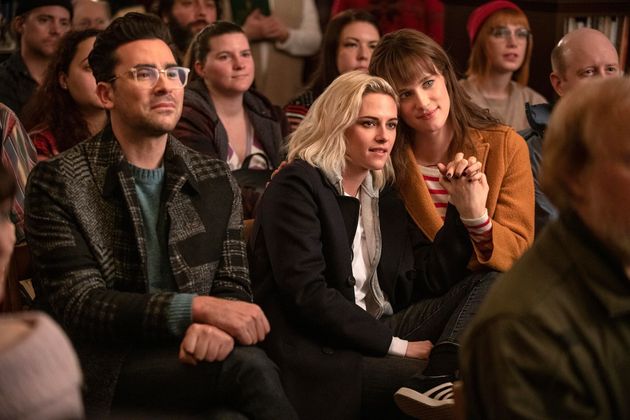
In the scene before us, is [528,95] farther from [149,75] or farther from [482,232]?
[149,75]

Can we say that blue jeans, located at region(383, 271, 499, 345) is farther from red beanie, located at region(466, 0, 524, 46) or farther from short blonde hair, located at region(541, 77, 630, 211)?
red beanie, located at region(466, 0, 524, 46)

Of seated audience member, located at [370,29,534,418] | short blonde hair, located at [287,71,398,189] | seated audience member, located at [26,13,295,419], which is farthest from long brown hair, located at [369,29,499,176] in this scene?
seated audience member, located at [26,13,295,419]

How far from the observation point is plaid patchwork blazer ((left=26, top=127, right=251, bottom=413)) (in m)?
2.36

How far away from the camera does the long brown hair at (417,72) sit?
3.05 m

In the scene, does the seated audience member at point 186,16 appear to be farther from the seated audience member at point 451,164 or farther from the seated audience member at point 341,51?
the seated audience member at point 451,164

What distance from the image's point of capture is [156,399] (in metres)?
2.34

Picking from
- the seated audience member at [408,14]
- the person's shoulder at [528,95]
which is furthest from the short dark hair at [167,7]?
the person's shoulder at [528,95]

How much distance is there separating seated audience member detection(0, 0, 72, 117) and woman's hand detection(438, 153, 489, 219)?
190cm

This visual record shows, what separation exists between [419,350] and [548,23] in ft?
9.45

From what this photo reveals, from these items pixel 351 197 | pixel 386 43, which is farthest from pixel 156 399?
pixel 386 43

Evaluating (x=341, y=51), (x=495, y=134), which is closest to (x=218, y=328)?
(x=495, y=134)

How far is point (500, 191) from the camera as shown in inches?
119

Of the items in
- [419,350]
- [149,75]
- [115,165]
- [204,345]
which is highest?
[149,75]

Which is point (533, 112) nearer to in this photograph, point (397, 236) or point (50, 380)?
point (397, 236)
